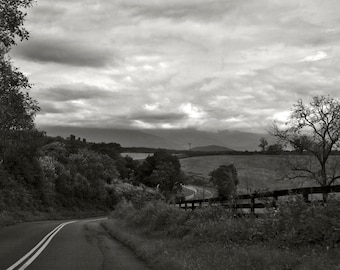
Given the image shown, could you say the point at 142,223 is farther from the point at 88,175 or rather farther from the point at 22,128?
the point at 88,175

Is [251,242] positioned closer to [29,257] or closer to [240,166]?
[29,257]

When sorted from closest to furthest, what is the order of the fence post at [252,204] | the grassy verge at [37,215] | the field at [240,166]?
the fence post at [252,204]
the grassy verge at [37,215]
the field at [240,166]

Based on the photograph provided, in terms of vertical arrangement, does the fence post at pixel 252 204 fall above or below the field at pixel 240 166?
above

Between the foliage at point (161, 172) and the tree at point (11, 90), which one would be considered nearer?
the tree at point (11, 90)

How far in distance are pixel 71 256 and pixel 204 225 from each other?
198 inches

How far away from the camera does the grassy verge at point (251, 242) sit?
9688 millimetres

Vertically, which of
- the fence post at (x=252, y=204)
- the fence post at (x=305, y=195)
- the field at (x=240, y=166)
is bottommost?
the field at (x=240, y=166)

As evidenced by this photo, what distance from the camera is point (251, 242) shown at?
510 inches

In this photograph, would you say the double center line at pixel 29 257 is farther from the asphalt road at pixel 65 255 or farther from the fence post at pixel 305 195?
the fence post at pixel 305 195

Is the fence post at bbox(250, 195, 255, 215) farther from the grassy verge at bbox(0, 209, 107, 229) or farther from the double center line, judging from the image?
the grassy verge at bbox(0, 209, 107, 229)

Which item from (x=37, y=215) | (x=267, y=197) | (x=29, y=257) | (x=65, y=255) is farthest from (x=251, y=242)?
(x=37, y=215)

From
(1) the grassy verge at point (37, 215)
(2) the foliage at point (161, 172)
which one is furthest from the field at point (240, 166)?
(1) the grassy verge at point (37, 215)

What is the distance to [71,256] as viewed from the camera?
1433 cm

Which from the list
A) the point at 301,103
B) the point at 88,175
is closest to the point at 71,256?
the point at 301,103
